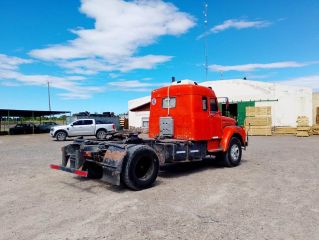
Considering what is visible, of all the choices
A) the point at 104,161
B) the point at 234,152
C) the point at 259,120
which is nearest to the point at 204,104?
the point at 234,152

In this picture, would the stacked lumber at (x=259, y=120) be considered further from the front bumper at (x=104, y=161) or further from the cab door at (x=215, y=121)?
the front bumper at (x=104, y=161)

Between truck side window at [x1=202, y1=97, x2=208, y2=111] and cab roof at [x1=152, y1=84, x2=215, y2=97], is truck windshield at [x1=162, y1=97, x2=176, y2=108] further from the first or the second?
truck side window at [x1=202, y1=97, x2=208, y2=111]

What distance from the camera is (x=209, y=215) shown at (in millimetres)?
5590

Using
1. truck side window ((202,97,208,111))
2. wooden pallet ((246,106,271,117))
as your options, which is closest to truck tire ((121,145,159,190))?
truck side window ((202,97,208,111))

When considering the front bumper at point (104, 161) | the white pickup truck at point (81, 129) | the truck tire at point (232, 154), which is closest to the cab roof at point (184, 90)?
the truck tire at point (232, 154)

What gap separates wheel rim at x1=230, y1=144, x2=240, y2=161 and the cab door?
0.74 meters

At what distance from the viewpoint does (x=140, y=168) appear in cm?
791

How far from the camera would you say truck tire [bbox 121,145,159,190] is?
7.27 metres

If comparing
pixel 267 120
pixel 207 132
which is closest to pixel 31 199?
pixel 207 132

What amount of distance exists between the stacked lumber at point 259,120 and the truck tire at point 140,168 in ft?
70.8

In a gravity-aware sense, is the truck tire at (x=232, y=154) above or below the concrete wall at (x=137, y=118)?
below

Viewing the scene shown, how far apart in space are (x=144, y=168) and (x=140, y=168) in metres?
0.13

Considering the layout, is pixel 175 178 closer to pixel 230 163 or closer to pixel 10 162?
pixel 230 163

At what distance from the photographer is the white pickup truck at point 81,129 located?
25.9 m
